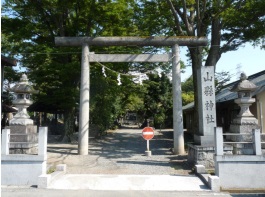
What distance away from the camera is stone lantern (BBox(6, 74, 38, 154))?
10.2 meters

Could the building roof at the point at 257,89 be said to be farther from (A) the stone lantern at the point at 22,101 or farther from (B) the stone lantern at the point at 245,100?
(A) the stone lantern at the point at 22,101

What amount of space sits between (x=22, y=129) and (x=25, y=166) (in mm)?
2235

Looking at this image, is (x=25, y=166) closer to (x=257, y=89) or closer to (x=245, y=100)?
(x=245, y=100)

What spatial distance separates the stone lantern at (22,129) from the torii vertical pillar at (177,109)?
7015mm

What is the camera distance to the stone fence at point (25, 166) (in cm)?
923

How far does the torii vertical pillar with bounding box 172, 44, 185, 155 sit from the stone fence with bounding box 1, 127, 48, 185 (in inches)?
286

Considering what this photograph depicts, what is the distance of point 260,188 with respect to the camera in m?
8.87

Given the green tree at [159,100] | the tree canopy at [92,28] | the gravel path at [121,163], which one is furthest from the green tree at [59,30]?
the green tree at [159,100]

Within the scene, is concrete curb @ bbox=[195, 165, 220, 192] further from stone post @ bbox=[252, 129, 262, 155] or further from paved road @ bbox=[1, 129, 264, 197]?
stone post @ bbox=[252, 129, 262, 155]

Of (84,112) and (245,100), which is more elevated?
(245,100)

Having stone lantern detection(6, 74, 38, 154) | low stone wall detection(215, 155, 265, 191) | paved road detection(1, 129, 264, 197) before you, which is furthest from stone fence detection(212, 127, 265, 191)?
stone lantern detection(6, 74, 38, 154)

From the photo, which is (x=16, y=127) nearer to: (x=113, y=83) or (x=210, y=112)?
(x=210, y=112)

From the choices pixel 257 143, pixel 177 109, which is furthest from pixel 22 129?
pixel 257 143

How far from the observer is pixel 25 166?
9328mm
